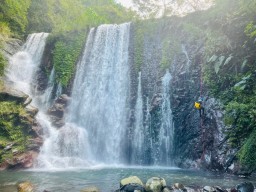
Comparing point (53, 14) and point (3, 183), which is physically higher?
point (53, 14)

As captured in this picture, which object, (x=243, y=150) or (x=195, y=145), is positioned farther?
(x=195, y=145)

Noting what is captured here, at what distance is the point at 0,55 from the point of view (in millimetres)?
21938

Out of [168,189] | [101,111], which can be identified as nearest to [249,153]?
[168,189]

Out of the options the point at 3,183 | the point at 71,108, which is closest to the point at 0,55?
the point at 71,108

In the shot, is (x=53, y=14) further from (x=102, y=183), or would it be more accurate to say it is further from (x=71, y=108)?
(x=102, y=183)

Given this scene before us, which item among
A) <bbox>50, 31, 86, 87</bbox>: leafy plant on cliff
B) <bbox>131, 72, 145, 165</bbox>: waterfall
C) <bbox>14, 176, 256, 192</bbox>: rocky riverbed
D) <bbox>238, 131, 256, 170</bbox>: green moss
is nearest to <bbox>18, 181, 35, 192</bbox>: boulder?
<bbox>14, 176, 256, 192</bbox>: rocky riverbed

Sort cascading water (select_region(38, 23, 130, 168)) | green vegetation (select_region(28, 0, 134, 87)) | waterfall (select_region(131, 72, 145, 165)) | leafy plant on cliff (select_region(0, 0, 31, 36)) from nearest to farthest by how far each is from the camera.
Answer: cascading water (select_region(38, 23, 130, 168)) < waterfall (select_region(131, 72, 145, 165)) < green vegetation (select_region(28, 0, 134, 87)) < leafy plant on cliff (select_region(0, 0, 31, 36))

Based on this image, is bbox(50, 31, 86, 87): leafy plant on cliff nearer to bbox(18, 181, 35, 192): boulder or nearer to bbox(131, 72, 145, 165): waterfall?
bbox(131, 72, 145, 165): waterfall

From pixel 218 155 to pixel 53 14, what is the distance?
26.6 m

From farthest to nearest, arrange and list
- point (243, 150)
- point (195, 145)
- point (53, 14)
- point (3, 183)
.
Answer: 1. point (53, 14)
2. point (195, 145)
3. point (243, 150)
4. point (3, 183)

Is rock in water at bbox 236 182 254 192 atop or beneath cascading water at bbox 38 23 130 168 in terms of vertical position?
beneath

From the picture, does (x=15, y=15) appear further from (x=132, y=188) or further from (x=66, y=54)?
(x=132, y=188)

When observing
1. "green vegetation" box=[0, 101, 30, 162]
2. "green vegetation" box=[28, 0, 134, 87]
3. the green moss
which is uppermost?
"green vegetation" box=[28, 0, 134, 87]

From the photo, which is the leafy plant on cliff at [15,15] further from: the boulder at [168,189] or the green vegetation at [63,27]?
the boulder at [168,189]
